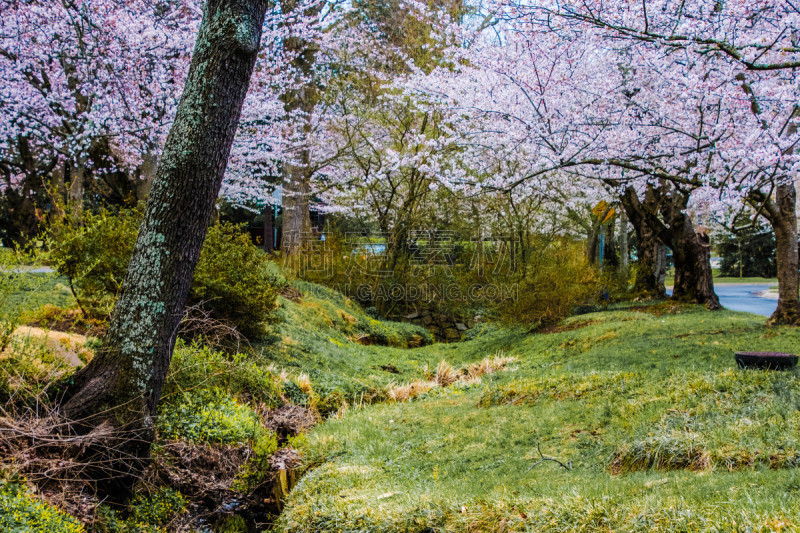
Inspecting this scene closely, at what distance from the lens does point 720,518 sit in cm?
280

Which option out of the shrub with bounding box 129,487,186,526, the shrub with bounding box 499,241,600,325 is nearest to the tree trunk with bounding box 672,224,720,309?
the shrub with bounding box 499,241,600,325

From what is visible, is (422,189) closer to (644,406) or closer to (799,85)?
(799,85)

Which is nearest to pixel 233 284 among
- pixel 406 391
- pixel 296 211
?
pixel 406 391

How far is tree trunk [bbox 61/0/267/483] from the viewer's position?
4445mm

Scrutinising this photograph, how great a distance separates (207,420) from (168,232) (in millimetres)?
2082

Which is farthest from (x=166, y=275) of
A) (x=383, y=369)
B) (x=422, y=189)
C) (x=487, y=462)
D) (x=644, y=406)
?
(x=422, y=189)

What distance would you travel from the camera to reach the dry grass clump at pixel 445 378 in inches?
326

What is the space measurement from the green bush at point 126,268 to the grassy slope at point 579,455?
2.62 m

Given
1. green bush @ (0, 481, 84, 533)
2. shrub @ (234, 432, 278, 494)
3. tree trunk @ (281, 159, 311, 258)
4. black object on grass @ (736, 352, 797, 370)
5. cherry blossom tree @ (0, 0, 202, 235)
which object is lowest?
shrub @ (234, 432, 278, 494)

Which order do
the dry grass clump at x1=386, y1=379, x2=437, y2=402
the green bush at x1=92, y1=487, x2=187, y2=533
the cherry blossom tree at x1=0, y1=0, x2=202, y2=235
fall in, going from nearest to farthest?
the green bush at x1=92, y1=487, x2=187, y2=533 < the dry grass clump at x1=386, y1=379, x2=437, y2=402 < the cherry blossom tree at x1=0, y1=0, x2=202, y2=235

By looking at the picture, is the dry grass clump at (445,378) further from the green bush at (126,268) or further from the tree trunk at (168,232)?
the tree trunk at (168,232)

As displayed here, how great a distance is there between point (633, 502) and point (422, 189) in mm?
14856

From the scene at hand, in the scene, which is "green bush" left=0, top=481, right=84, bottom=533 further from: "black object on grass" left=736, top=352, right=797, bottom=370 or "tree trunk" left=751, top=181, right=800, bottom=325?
"tree trunk" left=751, top=181, right=800, bottom=325

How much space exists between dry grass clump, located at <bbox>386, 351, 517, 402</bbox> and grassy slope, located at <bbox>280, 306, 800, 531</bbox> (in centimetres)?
40
